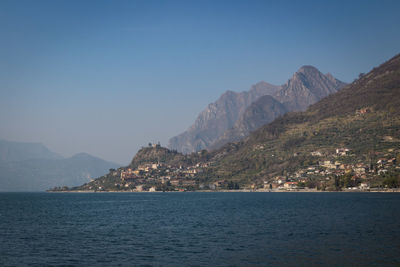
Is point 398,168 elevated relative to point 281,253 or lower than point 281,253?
elevated

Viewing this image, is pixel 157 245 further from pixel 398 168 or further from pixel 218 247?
pixel 398 168

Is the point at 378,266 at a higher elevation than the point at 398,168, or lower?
lower

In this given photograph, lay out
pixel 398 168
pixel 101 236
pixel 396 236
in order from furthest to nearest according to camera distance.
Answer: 1. pixel 398 168
2. pixel 101 236
3. pixel 396 236

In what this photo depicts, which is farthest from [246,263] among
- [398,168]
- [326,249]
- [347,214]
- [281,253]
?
[398,168]

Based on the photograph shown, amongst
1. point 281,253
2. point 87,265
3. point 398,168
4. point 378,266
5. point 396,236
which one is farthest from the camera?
point 398,168

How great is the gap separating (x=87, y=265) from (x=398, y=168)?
606 feet

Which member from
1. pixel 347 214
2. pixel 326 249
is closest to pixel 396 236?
pixel 326 249

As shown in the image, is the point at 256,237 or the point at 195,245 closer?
the point at 195,245

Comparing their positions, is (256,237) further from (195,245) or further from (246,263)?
(246,263)

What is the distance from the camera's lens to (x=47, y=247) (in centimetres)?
5088

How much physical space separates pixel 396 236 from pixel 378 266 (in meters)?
19.2

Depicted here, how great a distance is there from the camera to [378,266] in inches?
1489

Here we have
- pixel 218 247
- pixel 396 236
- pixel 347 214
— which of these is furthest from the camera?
pixel 347 214

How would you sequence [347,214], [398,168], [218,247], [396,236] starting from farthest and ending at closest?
Result: 1. [398,168]
2. [347,214]
3. [396,236]
4. [218,247]
